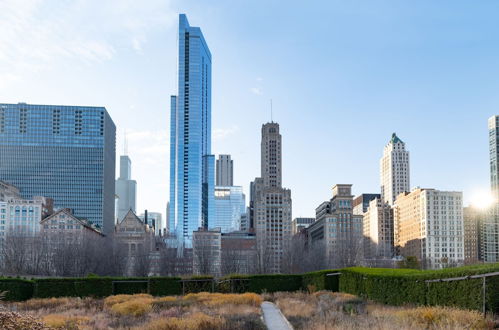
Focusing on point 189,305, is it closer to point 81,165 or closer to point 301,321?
point 301,321

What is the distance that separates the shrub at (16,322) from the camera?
8297mm

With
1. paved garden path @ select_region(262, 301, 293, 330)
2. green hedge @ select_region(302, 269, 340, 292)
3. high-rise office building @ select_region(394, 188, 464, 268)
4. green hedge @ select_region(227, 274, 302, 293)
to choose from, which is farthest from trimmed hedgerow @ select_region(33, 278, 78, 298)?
high-rise office building @ select_region(394, 188, 464, 268)

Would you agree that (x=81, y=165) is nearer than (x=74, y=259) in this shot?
No

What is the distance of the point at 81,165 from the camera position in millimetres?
174250

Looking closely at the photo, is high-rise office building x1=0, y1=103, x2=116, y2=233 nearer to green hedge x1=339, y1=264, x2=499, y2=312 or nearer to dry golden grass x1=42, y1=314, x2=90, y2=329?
green hedge x1=339, y1=264, x2=499, y2=312

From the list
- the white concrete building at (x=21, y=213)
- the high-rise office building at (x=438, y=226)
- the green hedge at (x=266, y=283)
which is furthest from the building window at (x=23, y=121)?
the green hedge at (x=266, y=283)

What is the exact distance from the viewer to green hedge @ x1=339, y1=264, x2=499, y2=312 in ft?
48.0

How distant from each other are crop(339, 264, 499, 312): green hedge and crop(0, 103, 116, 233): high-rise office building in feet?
519

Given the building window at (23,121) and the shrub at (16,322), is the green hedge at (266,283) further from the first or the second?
the building window at (23,121)

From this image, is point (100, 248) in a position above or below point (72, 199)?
below

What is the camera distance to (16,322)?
27.8 ft

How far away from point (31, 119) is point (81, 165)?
21544 millimetres

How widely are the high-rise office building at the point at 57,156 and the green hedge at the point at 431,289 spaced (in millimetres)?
158211

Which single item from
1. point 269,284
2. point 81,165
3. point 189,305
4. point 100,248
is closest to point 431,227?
point 81,165
